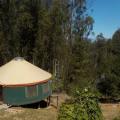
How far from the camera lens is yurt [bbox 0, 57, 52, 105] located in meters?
21.3

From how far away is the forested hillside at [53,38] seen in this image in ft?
116

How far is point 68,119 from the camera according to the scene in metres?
9.12

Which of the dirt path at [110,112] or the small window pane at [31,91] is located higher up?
the small window pane at [31,91]

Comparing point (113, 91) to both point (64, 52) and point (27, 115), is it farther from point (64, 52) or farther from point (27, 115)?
point (27, 115)

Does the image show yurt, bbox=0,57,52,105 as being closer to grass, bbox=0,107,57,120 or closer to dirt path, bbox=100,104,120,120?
grass, bbox=0,107,57,120

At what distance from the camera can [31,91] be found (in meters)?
Answer: 21.8

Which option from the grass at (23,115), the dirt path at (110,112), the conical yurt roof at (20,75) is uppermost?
the conical yurt roof at (20,75)

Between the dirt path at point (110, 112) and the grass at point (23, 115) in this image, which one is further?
the dirt path at point (110, 112)

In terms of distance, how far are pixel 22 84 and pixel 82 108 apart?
12362mm

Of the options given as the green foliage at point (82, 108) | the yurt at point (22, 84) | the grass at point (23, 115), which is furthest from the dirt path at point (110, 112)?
the green foliage at point (82, 108)

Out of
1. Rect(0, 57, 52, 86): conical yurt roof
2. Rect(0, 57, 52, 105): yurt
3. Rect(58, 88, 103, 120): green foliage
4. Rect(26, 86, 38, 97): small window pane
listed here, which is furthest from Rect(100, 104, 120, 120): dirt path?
Rect(58, 88, 103, 120): green foliage

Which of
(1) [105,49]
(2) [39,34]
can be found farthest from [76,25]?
(1) [105,49]

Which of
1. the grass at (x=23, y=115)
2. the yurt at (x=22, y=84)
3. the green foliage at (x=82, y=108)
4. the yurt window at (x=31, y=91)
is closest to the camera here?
the green foliage at (x=82, y=108)

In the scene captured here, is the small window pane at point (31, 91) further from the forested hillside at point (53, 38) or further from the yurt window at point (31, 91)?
the forested hillside at point (53, 38)
